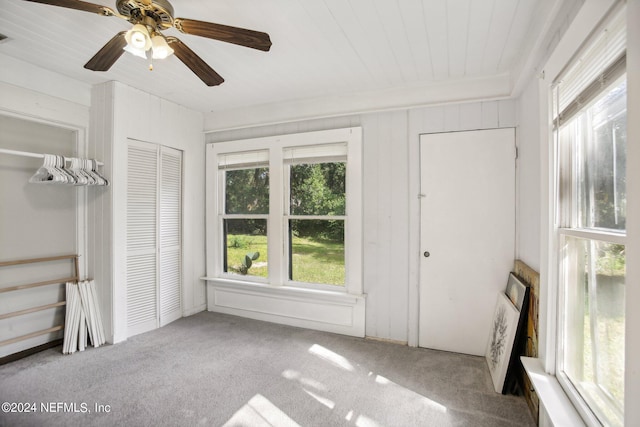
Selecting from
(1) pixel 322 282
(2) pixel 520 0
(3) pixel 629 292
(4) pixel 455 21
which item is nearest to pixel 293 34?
(4) pixel 455 21

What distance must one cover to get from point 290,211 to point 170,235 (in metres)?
1.47

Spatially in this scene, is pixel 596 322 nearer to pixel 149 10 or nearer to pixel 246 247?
pixel 149 10

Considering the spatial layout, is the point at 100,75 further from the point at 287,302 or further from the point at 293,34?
the point at 287,302

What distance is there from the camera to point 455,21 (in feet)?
6.65

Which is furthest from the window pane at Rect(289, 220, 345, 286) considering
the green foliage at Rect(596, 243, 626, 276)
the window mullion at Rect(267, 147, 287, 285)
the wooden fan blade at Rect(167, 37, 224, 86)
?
the green foliage at Rect(596, 243, 626, 276)

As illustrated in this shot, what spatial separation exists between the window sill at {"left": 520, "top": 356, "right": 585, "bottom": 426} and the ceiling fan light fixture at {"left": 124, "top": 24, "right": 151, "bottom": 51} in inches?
104

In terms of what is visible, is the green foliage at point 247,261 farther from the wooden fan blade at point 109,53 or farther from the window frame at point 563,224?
the window frame at point 563,224

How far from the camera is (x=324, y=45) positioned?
234cm

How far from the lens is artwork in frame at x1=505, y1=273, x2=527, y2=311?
7.27ft

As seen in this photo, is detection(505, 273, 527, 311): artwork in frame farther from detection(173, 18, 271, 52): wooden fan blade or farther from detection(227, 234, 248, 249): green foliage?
detection(227, 234, 248, 249): green foliage

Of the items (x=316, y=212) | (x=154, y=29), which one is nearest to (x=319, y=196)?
(x=316, y=212)

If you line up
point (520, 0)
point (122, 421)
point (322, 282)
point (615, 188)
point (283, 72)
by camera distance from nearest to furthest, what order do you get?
point (615, 188), point (520, 0), point (122, 421), point (283, 72), point (322, 282)

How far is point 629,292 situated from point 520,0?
1.75 m

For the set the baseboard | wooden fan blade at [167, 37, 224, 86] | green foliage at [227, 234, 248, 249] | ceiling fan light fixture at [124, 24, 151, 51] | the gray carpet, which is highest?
wooden fan blade at [167, 37, 224, 86]
